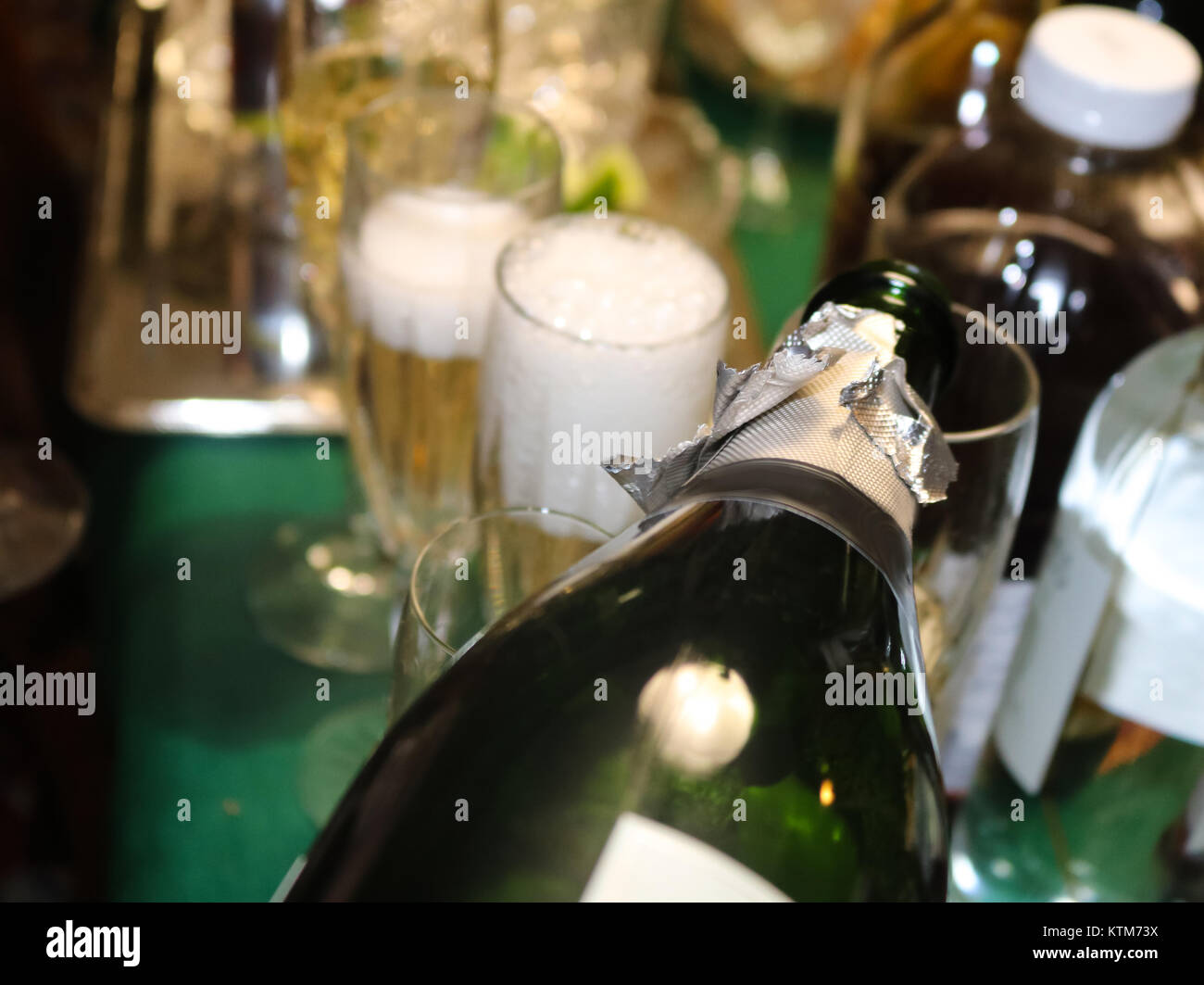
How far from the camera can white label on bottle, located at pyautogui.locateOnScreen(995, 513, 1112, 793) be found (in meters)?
0.40

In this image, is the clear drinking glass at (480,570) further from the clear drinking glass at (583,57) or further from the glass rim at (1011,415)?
the clear drinking glass at (583,57)

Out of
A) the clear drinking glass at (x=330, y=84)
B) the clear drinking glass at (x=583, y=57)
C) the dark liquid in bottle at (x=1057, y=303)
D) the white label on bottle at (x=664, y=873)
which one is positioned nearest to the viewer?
the white label on bottle at (x=664, y=873)

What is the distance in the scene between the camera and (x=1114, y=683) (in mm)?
396

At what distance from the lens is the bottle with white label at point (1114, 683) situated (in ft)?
1.26

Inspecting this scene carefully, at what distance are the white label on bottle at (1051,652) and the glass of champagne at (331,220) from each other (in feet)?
0.88

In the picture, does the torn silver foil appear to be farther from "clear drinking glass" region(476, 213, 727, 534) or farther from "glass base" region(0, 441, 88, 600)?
"glass base" region(0, 441, 88, 600)

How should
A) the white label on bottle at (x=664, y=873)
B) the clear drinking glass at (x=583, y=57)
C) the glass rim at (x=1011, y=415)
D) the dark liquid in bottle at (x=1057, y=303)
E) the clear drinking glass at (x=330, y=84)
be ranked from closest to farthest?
the white label on bottle at (x=664, y=873), the glass rim at (x=1011, y=415), the dark liquid in bottle at (x=1057, y=303), the clear drinking glass at (x=330, y=84), the clear drinking glass at (x=583, y=57)

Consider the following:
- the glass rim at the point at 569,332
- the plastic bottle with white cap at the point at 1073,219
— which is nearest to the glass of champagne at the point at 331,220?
the glass rim at the point at 569,332

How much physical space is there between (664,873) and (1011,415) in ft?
0.67

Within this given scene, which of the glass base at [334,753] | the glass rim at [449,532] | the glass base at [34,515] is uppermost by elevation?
the glass rim at [449,532]

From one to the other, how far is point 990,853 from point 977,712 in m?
0.06

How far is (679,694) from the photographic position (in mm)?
292

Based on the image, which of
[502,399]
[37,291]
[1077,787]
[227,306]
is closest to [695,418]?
[502,399]
